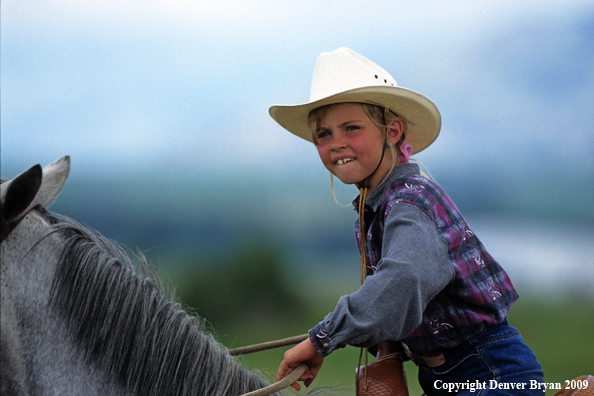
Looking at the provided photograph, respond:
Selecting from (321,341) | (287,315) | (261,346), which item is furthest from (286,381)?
(287,315)

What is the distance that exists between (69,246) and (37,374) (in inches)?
12.3

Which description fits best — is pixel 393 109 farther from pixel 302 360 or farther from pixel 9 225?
pixel 9 225

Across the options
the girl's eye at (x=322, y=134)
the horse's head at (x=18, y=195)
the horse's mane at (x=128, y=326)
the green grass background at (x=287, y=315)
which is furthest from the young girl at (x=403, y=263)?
the green grass background at (x=287, y=315)

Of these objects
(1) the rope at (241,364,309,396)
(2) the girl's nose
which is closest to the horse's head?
(1) the rope at (241,364,309,396)

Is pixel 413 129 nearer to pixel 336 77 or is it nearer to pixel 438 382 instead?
pixel 336 77

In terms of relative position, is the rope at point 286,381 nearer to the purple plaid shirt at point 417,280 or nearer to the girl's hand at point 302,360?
the girl's hand at point 302,360

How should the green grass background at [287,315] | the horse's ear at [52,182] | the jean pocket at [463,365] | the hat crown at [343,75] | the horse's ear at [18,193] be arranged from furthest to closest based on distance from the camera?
1. the green grass background at [287,315]
2. the hat crown at [343,75]
3. the jean pocket at [463,365]
4. the horse's ear at [52,182]
5. the horse's ear at [18,193]

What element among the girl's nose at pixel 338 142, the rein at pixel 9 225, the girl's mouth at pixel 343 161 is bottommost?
the girl's mouth at pixel 343 161

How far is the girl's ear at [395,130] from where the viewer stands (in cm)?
162

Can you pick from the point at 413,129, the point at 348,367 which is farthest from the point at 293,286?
the point at 413,129

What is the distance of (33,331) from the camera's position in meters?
1.10

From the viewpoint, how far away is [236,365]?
1354 mm

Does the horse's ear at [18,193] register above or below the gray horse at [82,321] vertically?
above

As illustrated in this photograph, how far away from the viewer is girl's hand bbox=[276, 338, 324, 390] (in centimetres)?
125
